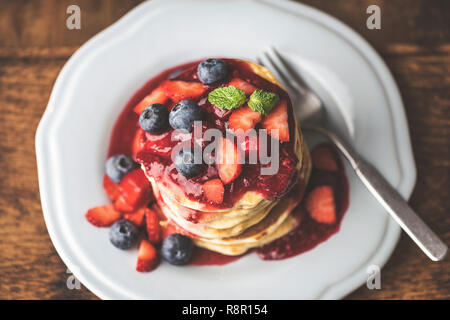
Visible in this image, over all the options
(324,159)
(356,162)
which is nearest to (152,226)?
(324,159)

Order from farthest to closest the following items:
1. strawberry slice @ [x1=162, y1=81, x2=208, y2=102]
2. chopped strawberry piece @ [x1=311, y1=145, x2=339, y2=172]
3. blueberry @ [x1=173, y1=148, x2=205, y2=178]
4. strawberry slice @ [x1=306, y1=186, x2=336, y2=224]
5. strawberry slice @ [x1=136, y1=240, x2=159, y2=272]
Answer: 1. chopped strawberry piece @ [x1=311, y1=145, x2=339, y2=172]
2. strawberry slice @ [x1=306, y1=186, x2=336, y2=224]
3. strawberry slice @ [x1=136, y1=240, x2=159, y2=272]
4. strawberry slice @ [x1=162, y1=81, x2=208, y2=102]
5. blueberry @ [x1=173, y1=148, x2=205, y2=178]

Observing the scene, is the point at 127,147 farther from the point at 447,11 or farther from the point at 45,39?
the point at 447,11

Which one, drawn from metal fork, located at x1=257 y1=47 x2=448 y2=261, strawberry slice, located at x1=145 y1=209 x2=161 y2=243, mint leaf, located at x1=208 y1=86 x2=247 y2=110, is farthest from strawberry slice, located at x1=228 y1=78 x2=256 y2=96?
strawberry slice, located at x1=145 y1=209 x2=161 y2=243

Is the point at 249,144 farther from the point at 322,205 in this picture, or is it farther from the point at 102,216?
the point at 102,216

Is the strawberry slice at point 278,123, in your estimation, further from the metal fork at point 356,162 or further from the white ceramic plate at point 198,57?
the white ceramic plate at point 198,57

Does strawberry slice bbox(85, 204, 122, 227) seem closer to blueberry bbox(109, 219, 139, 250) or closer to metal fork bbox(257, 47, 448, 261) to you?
blueberry bbox(109, 219, 139, 250)
